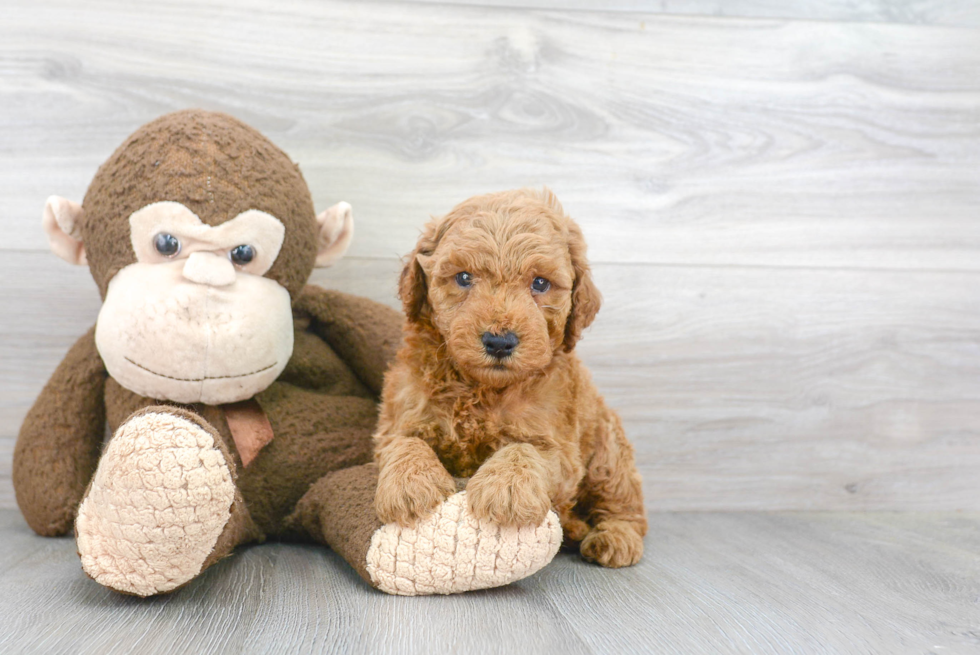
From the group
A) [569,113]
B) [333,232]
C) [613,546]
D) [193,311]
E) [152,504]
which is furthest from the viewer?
[569,113]

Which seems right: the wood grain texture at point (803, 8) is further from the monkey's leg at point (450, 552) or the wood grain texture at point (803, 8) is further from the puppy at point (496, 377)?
the monkey's leg at point (450, 552)

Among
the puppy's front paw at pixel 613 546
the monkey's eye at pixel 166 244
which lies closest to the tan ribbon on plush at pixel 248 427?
the monkey's eye at pixel 166 244

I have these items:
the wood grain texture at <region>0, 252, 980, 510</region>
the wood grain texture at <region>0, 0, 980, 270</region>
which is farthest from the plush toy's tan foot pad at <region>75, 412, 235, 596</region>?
the wood grain texture at <region>0, 252, 980, 510</region>

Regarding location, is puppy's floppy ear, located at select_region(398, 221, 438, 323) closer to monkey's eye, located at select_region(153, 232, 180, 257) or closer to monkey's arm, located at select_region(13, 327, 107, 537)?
monkey's eye, located at select_region(153, 232, 180, 257)

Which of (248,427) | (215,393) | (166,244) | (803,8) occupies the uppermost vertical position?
(803,8)

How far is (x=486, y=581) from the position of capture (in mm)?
1101

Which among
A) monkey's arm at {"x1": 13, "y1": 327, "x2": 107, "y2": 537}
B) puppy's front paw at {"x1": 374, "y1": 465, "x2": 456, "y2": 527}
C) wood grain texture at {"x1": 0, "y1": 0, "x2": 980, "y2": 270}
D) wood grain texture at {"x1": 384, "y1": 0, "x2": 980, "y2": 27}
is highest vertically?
wood grain texture at {"x1": 384, "y1": 0, "x2": 980, "y2": 27}

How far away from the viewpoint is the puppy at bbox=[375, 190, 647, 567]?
1094mm

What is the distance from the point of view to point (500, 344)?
109cm

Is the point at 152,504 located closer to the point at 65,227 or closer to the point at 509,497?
the point at 509,497

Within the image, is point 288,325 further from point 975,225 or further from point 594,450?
point 975,225

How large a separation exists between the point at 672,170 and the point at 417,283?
0.85 metres

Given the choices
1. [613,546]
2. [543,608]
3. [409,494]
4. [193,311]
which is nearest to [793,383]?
[613,546]

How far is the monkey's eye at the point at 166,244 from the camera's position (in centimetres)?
127
